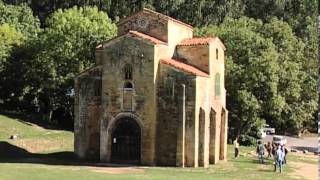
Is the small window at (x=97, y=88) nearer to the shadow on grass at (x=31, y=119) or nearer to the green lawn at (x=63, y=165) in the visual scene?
the green lawn at (x=63, y=165)

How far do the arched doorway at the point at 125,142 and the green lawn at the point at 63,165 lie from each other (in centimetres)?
229

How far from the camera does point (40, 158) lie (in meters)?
41.1

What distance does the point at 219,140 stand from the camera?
141 feet

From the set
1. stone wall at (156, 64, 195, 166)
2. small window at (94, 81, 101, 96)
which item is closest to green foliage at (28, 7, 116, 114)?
small window at (94, 81, 101, 96)

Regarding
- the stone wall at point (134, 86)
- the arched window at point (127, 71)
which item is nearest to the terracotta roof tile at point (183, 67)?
the stone wall at point (134, 86)

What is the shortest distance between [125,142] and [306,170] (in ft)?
43.5

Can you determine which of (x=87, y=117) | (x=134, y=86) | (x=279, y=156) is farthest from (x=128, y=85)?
(x=279, y=156)

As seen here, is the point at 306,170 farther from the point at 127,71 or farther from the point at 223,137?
the point at 127,71

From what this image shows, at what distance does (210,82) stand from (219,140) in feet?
15.6

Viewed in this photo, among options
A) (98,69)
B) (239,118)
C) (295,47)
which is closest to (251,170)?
(98,69)

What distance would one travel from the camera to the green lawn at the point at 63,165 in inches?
1276

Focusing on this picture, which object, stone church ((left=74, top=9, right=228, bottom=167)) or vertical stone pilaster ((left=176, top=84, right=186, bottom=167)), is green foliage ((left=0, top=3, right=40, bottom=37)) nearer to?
stone church ((left=74, top=9, right=228, bottom=167))

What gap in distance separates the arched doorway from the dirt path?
10.8 m

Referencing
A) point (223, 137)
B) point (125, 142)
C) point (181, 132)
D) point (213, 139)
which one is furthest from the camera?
point (223, 137)
